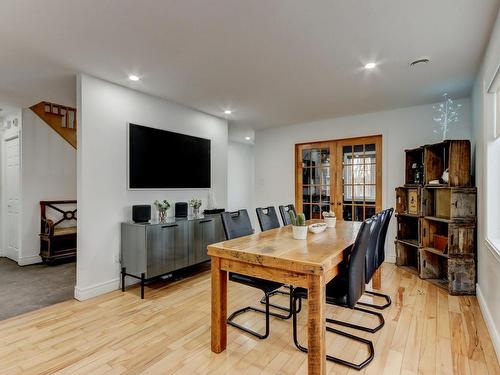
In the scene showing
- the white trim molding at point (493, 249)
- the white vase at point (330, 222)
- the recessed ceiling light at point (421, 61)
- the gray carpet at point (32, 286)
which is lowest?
the gray carpet at point (32, 286)

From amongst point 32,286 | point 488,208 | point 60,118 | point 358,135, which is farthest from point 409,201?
point 60,118

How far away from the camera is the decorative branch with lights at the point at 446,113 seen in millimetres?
4082

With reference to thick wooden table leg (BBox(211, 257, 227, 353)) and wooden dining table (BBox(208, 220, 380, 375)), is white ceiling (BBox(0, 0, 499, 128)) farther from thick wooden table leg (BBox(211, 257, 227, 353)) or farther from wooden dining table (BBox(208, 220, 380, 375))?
thick wooden table leg (BBox(211, 257, 227, 353))

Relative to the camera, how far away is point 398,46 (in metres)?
2.52

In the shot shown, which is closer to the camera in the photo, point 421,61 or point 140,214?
point 421,61

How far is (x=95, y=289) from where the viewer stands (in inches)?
126

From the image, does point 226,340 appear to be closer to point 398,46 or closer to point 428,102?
point 398,46

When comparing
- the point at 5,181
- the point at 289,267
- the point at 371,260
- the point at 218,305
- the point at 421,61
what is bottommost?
the point at 218,305

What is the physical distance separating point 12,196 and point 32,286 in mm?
2241

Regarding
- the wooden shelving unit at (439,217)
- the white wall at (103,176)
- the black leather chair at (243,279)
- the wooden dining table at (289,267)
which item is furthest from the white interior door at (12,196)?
the wooden shelving unit at (439,217)

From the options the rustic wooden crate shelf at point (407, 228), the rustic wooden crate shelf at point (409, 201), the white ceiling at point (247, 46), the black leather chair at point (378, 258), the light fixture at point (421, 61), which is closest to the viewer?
the white ceiling at point (247, 46)

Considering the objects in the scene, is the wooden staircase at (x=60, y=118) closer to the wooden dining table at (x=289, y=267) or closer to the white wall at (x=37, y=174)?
the white wall at (x=37, y=174)

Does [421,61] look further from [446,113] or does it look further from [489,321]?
[489,321]

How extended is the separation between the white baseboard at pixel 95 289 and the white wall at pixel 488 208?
3.59 metres
